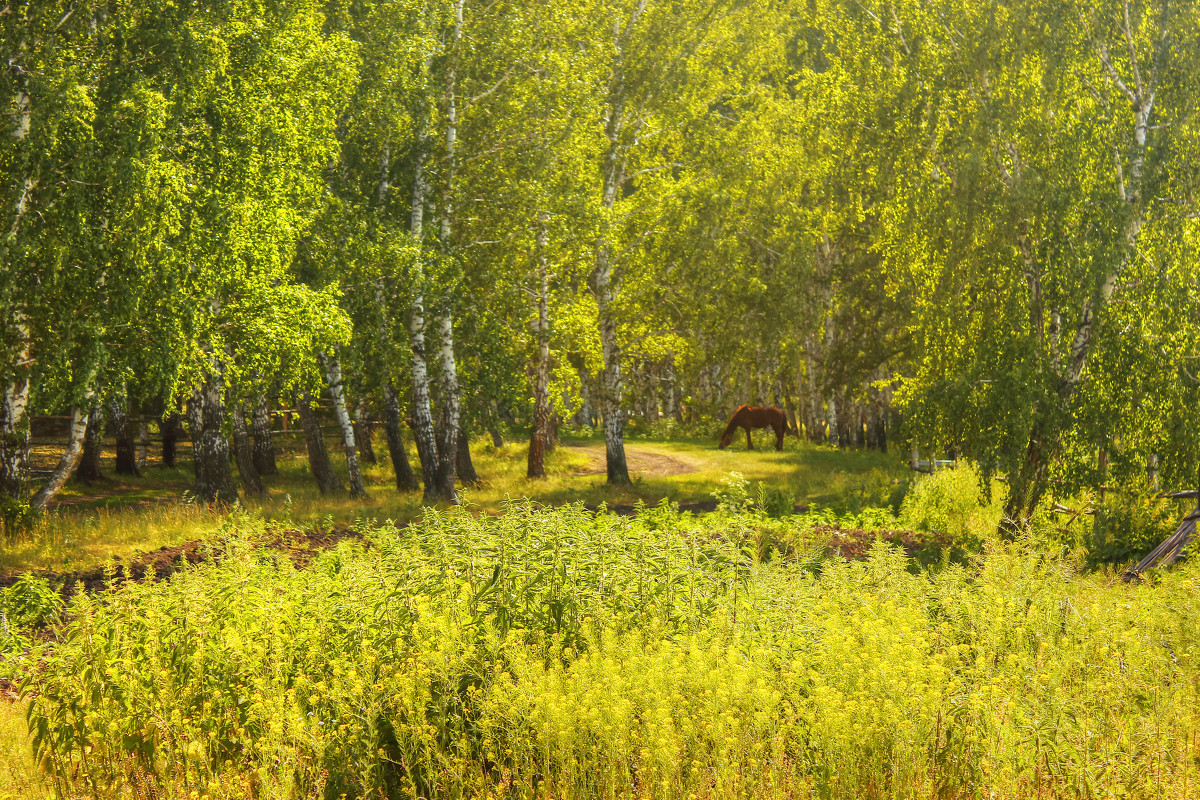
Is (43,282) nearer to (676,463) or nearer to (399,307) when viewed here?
(399,307)

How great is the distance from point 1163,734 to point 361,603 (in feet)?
15.8

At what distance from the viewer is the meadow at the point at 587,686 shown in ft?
15.7

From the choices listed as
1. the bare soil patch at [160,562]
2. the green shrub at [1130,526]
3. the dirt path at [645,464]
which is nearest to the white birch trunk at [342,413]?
the bare soil patch at [160,562]

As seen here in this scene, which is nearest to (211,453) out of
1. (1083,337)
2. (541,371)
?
(541,371)

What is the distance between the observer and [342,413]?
1961cm

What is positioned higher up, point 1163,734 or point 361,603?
point 361,603

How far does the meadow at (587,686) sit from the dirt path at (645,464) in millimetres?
18248

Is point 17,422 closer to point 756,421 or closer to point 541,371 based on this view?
point 541,371

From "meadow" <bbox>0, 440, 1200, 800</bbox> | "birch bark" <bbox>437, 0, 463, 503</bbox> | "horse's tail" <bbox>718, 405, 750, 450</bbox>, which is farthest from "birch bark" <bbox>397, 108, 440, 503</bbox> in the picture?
"horse's tail" <bbox>718, 405, 750, 450</bbox>

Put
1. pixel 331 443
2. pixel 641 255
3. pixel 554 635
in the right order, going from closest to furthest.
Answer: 1. pixel 554 635
2. pixel 641 255
3. pixel 331 443

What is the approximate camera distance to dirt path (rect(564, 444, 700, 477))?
25.8m

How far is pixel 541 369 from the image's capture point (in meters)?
23.2

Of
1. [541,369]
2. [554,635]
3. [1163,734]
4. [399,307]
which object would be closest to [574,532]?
[554,635]

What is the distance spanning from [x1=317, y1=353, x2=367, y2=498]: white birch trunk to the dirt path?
7.48m
